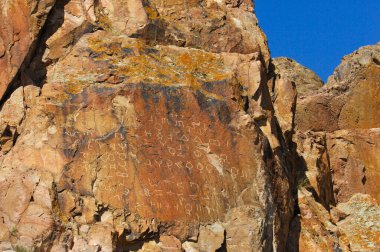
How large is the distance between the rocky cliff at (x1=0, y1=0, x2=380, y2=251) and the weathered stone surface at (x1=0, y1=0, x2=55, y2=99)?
0.03 metres

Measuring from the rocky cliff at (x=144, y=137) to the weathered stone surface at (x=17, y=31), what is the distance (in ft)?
0.09

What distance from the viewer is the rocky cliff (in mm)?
18312

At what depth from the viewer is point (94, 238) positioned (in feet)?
58.3

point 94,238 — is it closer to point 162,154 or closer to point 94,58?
point 162,154

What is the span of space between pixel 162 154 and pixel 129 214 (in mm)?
1633

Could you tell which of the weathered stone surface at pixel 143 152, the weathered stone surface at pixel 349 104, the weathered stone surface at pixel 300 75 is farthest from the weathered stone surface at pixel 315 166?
the weathered stone surface at pixel 300 75

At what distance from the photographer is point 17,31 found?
66.4 ft

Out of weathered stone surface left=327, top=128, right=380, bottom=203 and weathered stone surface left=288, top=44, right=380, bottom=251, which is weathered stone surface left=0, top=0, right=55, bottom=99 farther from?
weathered stone surface left=327, top=128, right=380, bottom=203

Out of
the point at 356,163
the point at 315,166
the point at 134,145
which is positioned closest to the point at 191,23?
the point at 134,145

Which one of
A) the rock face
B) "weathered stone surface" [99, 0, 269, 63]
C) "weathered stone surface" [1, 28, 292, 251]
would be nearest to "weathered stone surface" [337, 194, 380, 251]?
the rock face

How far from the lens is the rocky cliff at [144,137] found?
18.3 m

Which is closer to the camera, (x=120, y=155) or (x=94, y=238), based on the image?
(x=94, y=238)

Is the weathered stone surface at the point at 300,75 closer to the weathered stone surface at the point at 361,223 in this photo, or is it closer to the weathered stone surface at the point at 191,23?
the weathered stone surface at the point at 361,223

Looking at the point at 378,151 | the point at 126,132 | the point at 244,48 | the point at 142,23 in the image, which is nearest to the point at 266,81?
the point at 244,48
